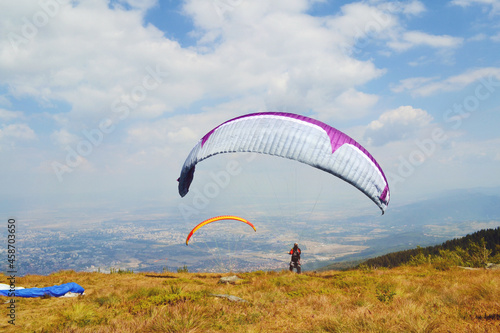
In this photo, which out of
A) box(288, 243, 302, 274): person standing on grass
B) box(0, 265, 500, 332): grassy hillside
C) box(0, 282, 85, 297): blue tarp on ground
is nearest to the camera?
box(0, 265, 500, 332): grassy hillside

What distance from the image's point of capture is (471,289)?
7.71 metres

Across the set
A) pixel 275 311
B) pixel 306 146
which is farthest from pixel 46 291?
pixel 306 146

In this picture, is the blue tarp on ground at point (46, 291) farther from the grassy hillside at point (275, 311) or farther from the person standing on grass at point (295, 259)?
the person standing on grass at point (295, 259)

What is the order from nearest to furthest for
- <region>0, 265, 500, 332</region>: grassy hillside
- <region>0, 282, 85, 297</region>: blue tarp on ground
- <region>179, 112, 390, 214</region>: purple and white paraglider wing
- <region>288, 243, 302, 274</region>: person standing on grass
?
<region>0, 265, 500, 332</region>: grassy hillside, <region>0, 282, 85, 297</region>: blue tarp on ground, <region>179, 112, 390, 214</region>: purple and white paraglider wing, <region>288, 243, 302, 274</region>: person standing on grass

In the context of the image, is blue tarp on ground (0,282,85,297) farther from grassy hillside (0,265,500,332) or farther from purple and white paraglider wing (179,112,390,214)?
purple and white paraglider wing (179,112,390,214)

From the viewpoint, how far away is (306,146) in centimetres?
915

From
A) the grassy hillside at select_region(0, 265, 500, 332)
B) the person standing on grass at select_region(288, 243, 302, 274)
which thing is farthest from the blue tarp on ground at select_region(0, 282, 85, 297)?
the person standing on grass at select_region(288, 243, 302, 274)

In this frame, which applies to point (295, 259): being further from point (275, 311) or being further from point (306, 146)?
point (275, 311)

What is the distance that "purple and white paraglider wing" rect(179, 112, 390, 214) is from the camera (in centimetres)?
905

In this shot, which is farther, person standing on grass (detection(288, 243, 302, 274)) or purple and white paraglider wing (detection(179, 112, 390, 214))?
person standing on grass (detection(288, 243, 302, 274))

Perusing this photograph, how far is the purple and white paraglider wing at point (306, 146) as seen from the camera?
29.7 feet

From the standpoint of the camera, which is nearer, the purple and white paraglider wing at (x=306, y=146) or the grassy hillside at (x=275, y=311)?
the grassy hillside at (x=275, y=311)

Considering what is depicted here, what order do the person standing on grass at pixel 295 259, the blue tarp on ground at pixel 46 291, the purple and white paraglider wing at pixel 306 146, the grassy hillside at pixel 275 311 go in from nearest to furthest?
the grassy hillside at pixel 275 311
the blue tarp on ground at pixel 46 291
the purple and white paraglider wing at pixel 306 146
the person standing on grass at pixel 295 259

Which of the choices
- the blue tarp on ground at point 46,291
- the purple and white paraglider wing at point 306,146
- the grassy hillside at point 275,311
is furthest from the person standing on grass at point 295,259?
the blue tarp on ground at point 46,291
